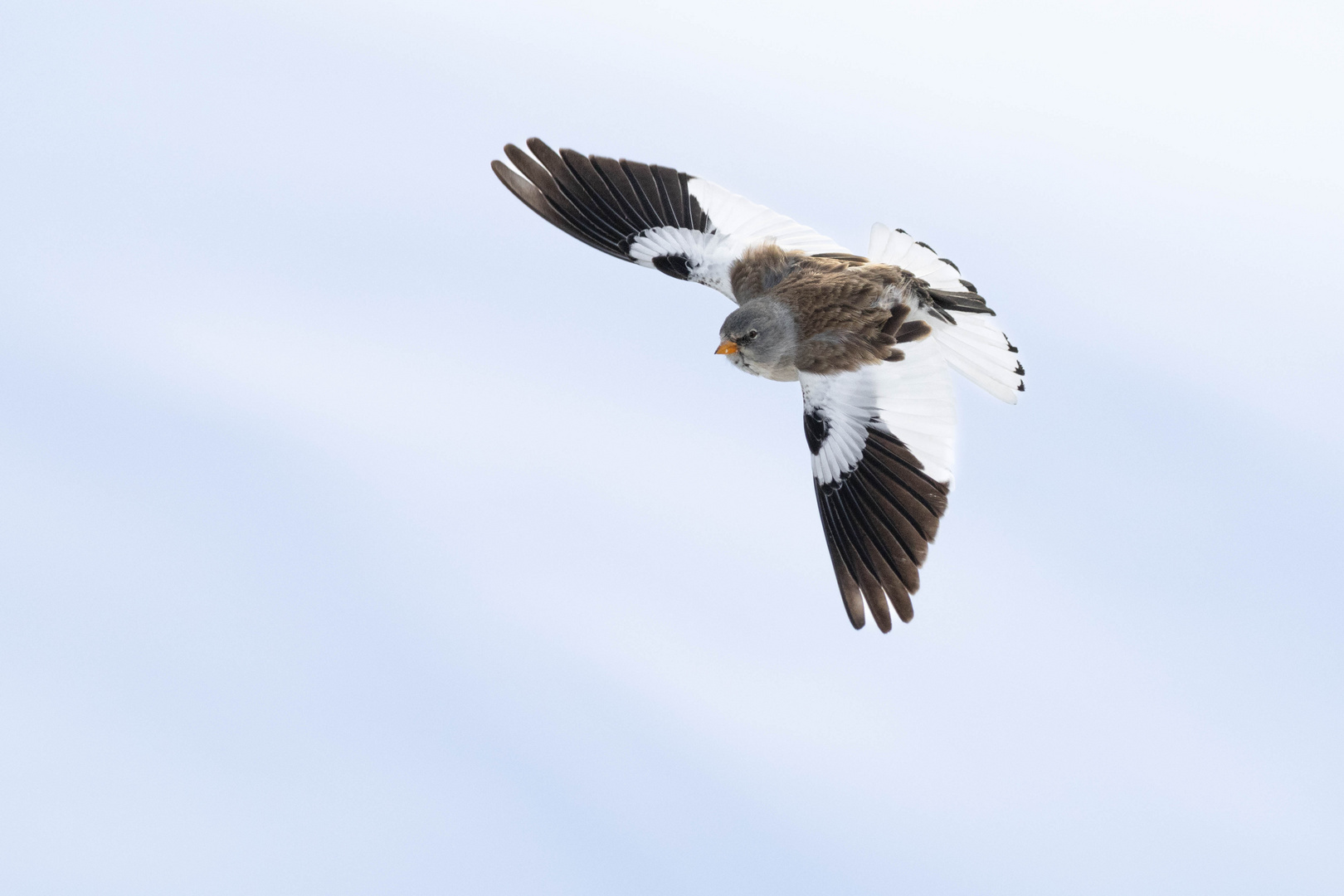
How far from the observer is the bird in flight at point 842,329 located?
24.1 feet

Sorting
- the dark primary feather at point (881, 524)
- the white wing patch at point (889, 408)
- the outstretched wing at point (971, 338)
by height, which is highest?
the outstretched wing at point (971, 338)

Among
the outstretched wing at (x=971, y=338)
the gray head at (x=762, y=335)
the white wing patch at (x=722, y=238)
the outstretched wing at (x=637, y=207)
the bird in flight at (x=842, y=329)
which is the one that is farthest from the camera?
the outstretched wing at (x=637, y=207)

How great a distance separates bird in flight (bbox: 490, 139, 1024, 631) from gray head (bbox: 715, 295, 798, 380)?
1 cm

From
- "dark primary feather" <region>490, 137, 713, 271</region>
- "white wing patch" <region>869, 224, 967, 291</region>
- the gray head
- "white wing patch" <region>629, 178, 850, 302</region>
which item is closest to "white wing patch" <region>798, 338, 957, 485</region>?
the gray head

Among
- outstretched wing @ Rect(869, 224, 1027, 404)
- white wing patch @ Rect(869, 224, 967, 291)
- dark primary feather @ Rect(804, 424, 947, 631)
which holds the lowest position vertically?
dark primary feather @ Rect(804, 424, 947, 631)

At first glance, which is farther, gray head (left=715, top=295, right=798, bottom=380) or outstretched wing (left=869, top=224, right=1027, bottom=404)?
outstretched wing (left=869, top=224, right=1027, bottom=404)

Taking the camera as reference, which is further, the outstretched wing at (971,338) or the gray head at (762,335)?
the outstretched wing at (971,338)

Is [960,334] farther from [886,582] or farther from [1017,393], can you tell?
[886,582]

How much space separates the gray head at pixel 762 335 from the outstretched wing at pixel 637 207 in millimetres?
1320

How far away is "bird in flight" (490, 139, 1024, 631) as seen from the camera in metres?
7.36

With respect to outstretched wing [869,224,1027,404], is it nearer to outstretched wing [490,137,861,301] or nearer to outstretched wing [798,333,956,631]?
outstretched wing [798,333,956,631]

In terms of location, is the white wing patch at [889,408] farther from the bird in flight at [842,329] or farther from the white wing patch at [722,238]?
the white wing patch at [722,238]

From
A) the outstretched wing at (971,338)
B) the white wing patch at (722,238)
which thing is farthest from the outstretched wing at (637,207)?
the outstretched wing at (971,338)

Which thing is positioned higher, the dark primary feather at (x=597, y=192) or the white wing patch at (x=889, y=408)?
the dark primary feather at (x=597, y=192)
